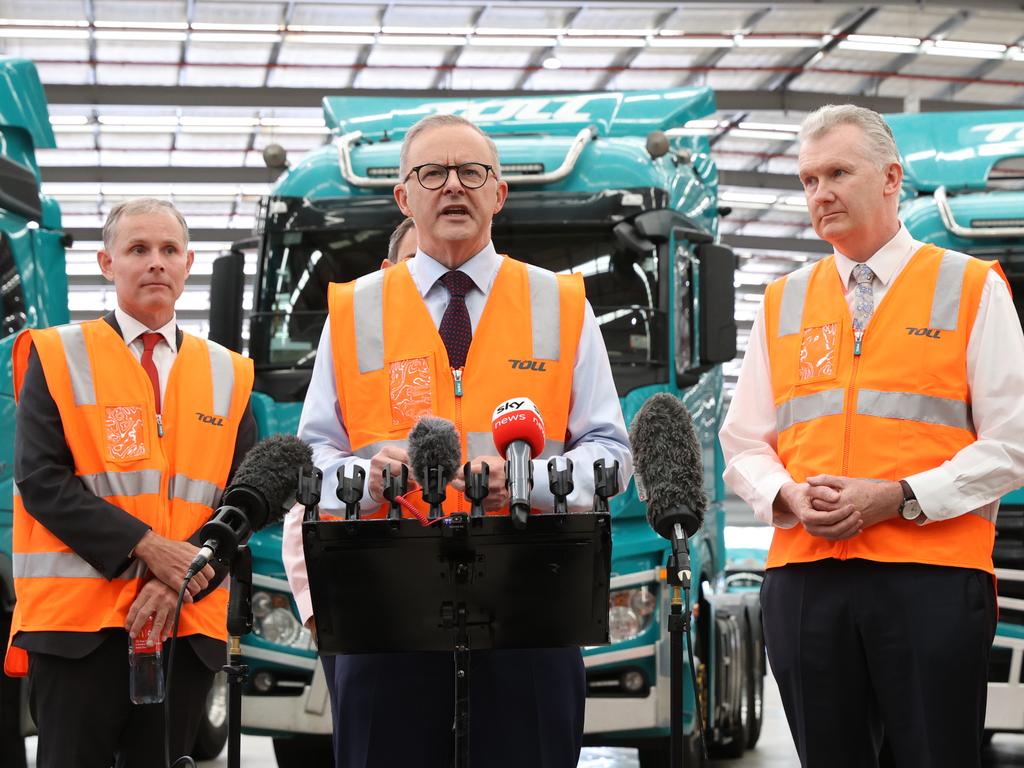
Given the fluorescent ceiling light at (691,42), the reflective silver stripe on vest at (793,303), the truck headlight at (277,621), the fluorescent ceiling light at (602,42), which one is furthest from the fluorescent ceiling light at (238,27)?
the reflective silver stripe on vest at (793,303)

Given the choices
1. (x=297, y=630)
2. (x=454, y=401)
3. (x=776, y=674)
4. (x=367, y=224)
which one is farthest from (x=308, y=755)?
(x=454, y=401)

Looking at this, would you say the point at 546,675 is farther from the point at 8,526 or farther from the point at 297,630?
the point at 8,526

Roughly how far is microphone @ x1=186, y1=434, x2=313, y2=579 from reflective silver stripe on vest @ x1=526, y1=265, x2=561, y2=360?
0.60 metres

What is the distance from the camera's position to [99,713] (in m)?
3.95

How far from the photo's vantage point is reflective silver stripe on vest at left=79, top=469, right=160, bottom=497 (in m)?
4.16

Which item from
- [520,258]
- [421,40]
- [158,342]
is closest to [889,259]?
[158,342]

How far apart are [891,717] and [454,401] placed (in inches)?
54.0

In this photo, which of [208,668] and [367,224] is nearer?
[208,668]

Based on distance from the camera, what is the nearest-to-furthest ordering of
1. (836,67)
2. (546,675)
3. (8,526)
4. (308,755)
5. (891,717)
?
(546,675), (891,717), (8,526), (308,755), (836,67)

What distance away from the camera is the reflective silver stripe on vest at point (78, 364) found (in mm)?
4203

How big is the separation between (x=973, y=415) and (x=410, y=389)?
1.52m

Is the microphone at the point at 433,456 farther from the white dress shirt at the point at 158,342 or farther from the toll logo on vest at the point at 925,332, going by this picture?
the white dress shirt at the point at 158,342

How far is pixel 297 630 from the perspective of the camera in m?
6.36

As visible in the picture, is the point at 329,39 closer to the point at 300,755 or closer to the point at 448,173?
the point at 300,755
